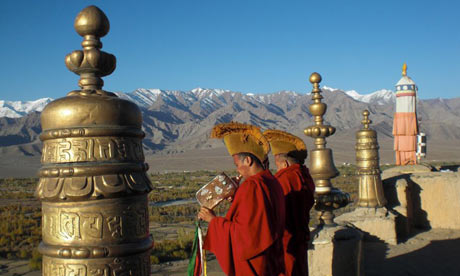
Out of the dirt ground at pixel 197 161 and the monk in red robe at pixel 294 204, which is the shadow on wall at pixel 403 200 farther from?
the dirt ground at pixel 197 161

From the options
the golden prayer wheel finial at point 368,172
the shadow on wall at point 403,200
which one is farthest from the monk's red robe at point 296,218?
the shadow on wall at point 403,200

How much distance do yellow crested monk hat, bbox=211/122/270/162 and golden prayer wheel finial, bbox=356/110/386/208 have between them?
524cm

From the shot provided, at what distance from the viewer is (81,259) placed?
5.59 feet

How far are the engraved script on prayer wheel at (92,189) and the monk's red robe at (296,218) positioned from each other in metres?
2.33

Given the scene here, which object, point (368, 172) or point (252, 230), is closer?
point (252, 230)

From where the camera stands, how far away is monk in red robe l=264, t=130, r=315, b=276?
3.96 meters

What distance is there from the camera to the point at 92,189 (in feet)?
5.55

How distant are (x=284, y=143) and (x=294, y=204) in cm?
64

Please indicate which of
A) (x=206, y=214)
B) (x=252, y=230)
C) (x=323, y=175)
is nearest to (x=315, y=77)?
(x=323, y=175)

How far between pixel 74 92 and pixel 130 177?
491 mm

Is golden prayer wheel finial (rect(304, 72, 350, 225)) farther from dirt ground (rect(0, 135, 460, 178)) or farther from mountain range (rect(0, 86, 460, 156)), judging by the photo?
mountain range (rect(0, 86, 460, 156))

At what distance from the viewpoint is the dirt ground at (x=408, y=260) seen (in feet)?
21.9

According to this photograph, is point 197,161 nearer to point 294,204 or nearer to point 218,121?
point 294,204

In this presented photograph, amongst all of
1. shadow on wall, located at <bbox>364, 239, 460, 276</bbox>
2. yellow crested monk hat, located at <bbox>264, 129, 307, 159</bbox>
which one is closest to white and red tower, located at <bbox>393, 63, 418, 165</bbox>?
shadow on wall, located at <bbox>364, 239, 460, 276</bbox>
